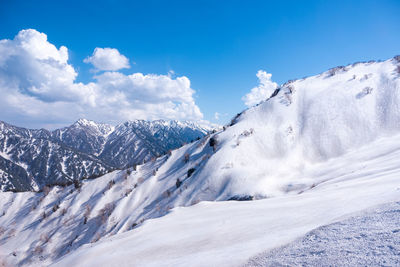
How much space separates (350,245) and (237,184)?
1833cm

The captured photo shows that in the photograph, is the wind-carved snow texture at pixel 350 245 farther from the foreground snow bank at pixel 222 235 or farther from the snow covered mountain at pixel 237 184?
the snow covered mountain at pixel 237 184

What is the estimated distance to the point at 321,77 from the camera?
3544cm

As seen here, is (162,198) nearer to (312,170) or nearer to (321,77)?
→ (312,170)

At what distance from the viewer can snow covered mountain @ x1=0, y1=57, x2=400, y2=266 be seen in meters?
6.71

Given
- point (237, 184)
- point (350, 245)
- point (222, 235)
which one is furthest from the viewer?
point (237, 184)

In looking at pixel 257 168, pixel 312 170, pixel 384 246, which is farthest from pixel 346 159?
pixel 384 246

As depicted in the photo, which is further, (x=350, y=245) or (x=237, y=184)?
(x=237, y=184)

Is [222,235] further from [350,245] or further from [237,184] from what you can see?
[237,184]

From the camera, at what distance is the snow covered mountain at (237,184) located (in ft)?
22.0

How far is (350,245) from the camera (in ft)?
11.6

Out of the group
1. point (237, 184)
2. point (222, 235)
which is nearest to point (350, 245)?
point (222, 235)

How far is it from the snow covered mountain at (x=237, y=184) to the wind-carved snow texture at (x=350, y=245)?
1.34 metres

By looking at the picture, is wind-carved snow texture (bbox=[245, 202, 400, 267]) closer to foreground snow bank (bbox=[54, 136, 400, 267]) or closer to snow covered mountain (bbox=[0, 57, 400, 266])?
foreground snow bank (bbox=[54, 136, 400, 267])

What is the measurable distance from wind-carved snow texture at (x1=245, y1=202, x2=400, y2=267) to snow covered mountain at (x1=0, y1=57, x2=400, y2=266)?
1338 mm
